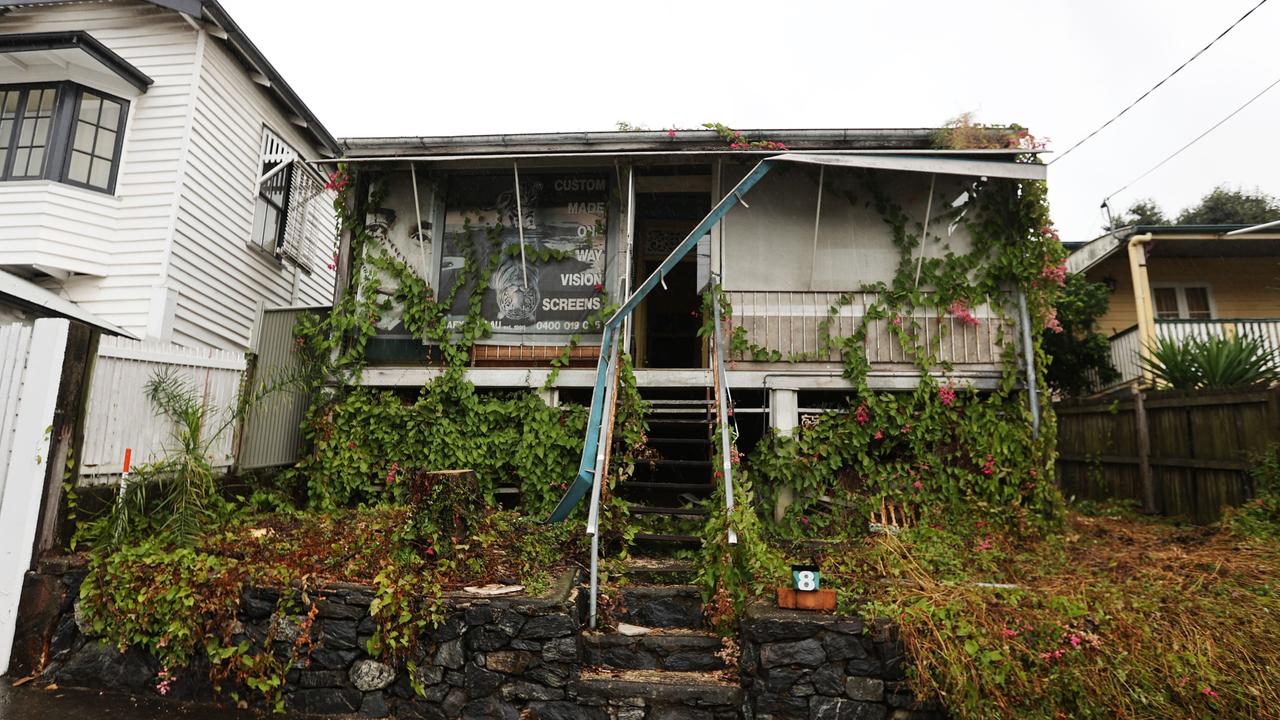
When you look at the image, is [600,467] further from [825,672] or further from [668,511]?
[825,672]

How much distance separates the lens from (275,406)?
725 centimetres

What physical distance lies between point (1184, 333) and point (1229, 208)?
21.5 m

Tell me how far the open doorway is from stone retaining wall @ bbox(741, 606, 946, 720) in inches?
178

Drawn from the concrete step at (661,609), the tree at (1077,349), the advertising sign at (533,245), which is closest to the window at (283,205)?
the advertising sign at (533,245)

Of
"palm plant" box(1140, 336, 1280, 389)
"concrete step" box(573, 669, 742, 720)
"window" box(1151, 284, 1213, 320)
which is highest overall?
"window" box(1151, 284, 1213, 320)

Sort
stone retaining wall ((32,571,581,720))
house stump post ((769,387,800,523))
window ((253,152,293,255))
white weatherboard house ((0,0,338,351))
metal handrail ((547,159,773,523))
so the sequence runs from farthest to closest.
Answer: window ((253,152,293,255)), white weatherboard house ((0,0,338,351)), house stump post ((769,387,800,523)), metal handrail ((547,159,773,523)), stone retaining wall ((32,571,581,720))

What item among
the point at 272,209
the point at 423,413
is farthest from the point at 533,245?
the point at 272,209

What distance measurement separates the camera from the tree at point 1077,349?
1073 cm

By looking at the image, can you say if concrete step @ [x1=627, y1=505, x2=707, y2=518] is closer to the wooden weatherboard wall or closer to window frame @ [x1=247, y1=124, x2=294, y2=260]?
the wooden weatherboard wall

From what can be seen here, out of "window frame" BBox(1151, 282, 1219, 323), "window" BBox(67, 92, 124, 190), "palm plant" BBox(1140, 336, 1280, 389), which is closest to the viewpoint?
"palm plant" BBox(1140, 336, 1280, 389)

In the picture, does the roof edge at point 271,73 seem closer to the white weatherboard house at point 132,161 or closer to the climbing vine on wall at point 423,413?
the white weatherboard house at point 132,161

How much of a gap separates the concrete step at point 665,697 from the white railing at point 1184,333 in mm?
8377

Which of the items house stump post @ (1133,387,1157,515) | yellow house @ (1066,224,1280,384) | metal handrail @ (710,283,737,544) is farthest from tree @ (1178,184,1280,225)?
metal handrail @ (710,283,737,544)

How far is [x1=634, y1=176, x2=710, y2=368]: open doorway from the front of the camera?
325 inches
